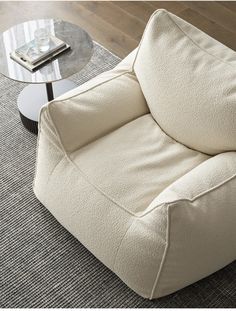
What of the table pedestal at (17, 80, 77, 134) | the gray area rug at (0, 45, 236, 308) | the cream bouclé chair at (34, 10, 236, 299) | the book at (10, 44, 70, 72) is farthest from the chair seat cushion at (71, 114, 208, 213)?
the table pedestal at (17, 80, 77, 134)

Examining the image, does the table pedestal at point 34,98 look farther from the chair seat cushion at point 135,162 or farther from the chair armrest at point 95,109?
the chair seat cushion at point 135,162

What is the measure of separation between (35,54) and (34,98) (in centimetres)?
37

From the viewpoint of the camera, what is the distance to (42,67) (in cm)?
243

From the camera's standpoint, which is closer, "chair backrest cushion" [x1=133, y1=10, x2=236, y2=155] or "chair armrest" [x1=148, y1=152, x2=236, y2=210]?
"chair armrest" [x1=148, y1=152, x2=236, y2=210]

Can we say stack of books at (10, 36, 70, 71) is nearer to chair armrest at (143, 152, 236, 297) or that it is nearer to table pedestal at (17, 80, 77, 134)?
table pedestal at (17, 80, 77, 134)

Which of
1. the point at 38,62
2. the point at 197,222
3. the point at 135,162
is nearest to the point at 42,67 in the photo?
the point at 38,62

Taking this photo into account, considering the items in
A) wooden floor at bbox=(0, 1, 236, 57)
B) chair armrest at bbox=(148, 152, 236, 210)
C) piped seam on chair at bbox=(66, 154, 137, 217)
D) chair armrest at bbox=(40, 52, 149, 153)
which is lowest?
wooden floor at bbox=(0, 1, 236, 57)

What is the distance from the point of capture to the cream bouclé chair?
1942 millimetres

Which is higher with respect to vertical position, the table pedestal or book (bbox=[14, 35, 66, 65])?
book (bbox=[14, 35, 66, 65])

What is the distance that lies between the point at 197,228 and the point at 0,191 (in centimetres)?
93

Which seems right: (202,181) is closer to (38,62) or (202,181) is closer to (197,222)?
(197,222)

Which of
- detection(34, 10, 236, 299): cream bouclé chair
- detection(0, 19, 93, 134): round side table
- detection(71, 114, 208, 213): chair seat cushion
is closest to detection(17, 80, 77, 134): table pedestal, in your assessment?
detection(0, 19, 93, 134): round side table

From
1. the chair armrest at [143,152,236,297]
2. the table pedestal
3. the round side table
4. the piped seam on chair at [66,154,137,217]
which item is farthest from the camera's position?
the table pedestal

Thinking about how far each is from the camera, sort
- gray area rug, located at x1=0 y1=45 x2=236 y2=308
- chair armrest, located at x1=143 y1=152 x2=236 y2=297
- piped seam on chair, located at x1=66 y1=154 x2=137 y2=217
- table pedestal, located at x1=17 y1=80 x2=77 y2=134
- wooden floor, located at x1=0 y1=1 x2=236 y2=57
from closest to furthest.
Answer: chair armrest, located at x1=143 y1=152 x2=236 y2=297 < piped seam on chair, located at x1=66 y1=154 x2=137 y2=217 < gray area rug, located at x1=0 y1=45 x2=236 y2=308 < table pedestal, located at x1=17 y1=80 x2=77 y2=134 < wooden floor, located at x1=0 y1=1 x2=236 y2=57
